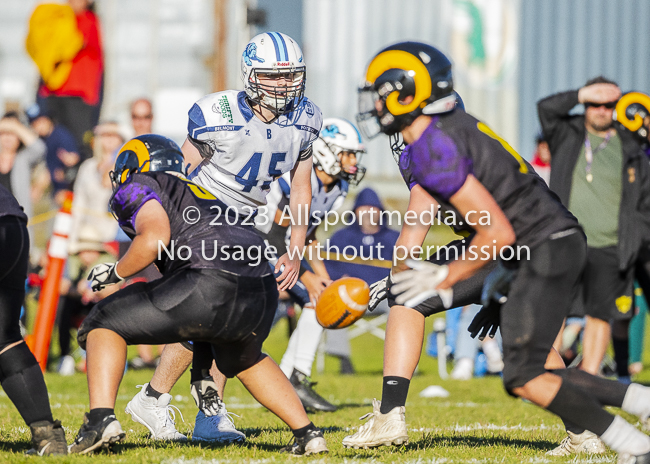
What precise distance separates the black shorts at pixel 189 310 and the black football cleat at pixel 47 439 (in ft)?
1.37

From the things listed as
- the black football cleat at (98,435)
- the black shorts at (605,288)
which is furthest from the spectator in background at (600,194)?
the black football cleat at (98,435)

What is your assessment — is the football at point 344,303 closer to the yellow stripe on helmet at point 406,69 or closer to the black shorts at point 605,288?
the yellow stripe on helmet at point 406,69

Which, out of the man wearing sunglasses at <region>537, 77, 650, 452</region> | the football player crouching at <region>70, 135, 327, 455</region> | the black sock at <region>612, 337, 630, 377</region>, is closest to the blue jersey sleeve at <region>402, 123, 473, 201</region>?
the football player crouching at <region>70, 135, 327, 455</region>

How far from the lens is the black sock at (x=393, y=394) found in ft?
13.8

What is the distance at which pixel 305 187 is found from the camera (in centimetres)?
505

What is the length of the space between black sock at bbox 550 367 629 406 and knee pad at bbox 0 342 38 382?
2.24 meters

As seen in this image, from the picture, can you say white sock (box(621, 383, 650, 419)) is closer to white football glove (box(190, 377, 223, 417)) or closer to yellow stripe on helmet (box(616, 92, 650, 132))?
white football glove (box(190, 377, 223, 417))

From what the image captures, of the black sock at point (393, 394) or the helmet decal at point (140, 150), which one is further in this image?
the black sock at point (393, 394)

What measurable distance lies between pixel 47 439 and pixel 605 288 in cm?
460

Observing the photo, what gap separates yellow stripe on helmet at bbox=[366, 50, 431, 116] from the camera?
370 cm

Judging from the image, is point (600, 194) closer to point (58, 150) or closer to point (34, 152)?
point (34, 152)

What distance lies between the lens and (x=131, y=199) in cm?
377

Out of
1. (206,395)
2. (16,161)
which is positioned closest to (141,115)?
(16,161)

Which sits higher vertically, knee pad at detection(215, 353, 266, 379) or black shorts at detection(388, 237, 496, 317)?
black shorts at detection(388, 237, 496, 317)
